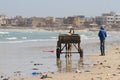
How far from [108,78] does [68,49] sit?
30.9 ft

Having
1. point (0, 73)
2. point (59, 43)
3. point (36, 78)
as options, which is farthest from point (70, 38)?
point (36, 78)

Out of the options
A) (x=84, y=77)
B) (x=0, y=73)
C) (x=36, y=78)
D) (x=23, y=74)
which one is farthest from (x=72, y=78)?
(x=0, y=73)

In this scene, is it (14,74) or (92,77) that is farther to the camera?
(14,74)

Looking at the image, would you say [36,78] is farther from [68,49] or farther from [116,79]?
[68,49]

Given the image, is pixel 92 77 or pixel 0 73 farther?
pixel 0 73

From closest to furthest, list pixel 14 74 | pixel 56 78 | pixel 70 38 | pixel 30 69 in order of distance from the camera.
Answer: pixel 56 78
pixel 14 74
pixel 30 69
pixel 70 38

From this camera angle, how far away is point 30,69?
15977mm

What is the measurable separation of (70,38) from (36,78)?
24.4ft

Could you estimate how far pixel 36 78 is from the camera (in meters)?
12.8

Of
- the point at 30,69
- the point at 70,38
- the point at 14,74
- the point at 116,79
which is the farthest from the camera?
the point at 70,38

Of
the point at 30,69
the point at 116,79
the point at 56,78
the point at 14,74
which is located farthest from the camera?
the point at 30,69

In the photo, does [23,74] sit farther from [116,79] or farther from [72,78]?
[116,79]

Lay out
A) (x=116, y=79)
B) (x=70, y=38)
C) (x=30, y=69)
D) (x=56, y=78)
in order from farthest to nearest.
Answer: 1. (x=70, y=38)
2. (x=30, y=69)
3. (x=56, y=78)
4. (x=116, y=79)

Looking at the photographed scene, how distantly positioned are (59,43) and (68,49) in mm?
817
